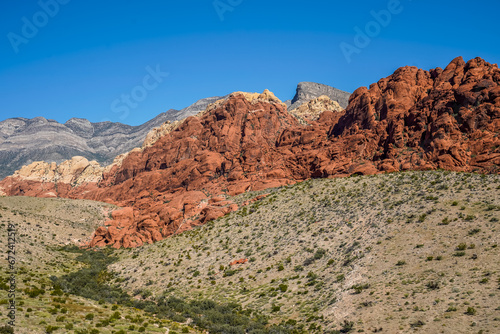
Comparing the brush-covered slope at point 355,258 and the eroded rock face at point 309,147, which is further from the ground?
the eroded rock face at point 309,147

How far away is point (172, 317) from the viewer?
35.1 meters

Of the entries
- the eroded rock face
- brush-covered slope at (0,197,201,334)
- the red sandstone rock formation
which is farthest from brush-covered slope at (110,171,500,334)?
the eroded rock face

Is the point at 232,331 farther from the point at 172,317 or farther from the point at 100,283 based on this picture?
the point at 100,283

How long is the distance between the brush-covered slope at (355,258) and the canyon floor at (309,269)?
0.15 m

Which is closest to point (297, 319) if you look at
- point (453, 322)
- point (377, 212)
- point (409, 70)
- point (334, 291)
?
point (334, 291)

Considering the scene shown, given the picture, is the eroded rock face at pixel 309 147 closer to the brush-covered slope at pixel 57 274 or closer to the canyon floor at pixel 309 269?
the brush-covered slope at pixel 57 274

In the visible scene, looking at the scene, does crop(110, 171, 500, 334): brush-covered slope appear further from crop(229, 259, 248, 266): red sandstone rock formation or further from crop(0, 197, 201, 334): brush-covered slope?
crop(0, 197, 201, 334): brush-covered slope

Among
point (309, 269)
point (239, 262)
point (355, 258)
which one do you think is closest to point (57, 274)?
point (239, 262)

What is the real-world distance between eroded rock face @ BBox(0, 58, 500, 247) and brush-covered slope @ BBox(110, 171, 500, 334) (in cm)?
1297

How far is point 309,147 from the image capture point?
3999 inches

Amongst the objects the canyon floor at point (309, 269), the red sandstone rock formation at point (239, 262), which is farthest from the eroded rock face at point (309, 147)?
the red sandstone rock formation at point (239, 262)

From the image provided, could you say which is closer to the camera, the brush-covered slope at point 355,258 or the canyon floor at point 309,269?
the brush-covered slope at point 355,258

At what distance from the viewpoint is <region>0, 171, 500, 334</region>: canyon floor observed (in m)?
25.4

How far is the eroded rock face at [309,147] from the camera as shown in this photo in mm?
63969
